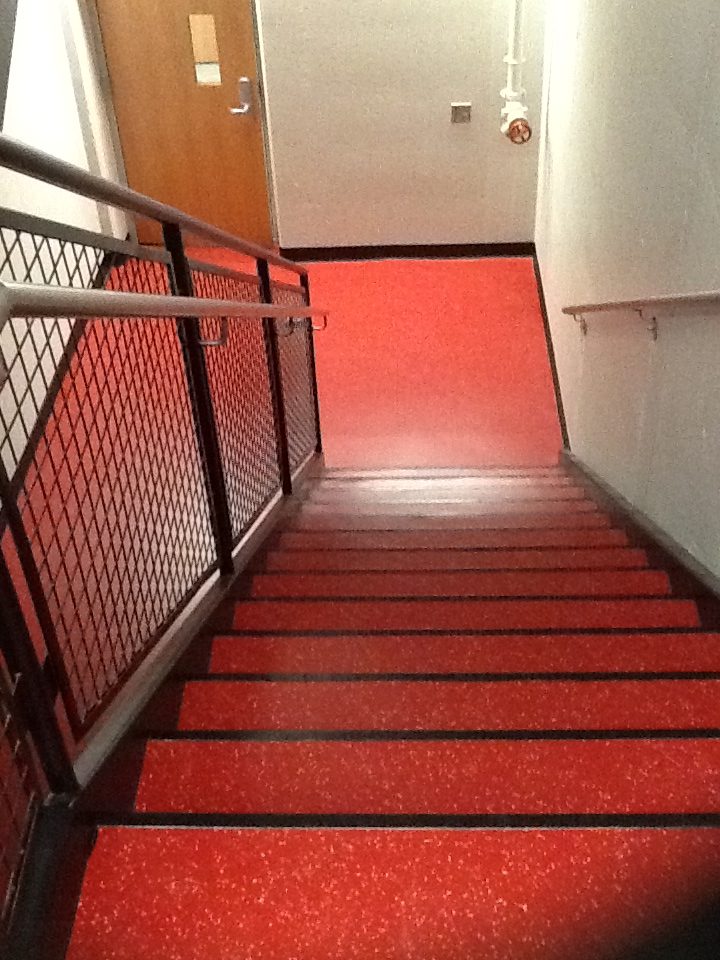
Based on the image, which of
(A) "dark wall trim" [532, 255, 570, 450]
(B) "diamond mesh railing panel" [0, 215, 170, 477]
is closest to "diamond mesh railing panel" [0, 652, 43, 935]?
(B) "diamond mesh railing panel" [0, 215, 170, 477]

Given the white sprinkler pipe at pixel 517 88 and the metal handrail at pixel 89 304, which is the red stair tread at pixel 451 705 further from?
the white sprinkler pipe at pixel 517 88

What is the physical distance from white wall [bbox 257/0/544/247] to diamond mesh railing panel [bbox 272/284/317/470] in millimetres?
1916

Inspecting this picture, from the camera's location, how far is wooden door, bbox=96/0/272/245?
4.48 m

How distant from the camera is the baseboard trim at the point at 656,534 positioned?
172 centimetres

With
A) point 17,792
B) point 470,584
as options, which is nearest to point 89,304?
point 17,792

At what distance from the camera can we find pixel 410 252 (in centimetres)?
522

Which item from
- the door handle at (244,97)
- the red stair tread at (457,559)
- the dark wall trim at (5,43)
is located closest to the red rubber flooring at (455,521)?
the red stair tread at (457,559)

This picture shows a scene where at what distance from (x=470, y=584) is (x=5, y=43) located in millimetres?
2997

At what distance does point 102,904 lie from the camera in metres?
0.82

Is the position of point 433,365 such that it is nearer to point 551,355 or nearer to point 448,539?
point 551,355

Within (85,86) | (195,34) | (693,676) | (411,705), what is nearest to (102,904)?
(411,705)

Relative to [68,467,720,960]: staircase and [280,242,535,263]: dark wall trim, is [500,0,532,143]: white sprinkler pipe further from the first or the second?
[68,467,720,960]: staircase

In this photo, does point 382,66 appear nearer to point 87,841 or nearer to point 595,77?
point 595,77

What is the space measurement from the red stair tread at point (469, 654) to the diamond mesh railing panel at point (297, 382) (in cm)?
169
